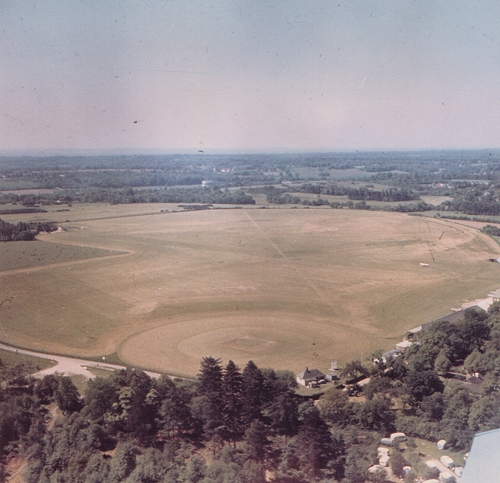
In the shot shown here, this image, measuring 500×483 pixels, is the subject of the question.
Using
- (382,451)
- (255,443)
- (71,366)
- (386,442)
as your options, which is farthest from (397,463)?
(71,366)

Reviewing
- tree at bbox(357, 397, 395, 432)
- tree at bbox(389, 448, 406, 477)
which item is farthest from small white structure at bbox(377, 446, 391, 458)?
tree at bbox(357, 397, 395, 432)

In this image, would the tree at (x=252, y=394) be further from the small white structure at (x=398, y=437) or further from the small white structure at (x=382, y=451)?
the small white structure at (x=398, y=437)

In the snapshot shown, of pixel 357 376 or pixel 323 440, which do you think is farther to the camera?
pixel 357 376

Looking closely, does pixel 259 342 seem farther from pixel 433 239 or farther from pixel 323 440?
pixel 433 239

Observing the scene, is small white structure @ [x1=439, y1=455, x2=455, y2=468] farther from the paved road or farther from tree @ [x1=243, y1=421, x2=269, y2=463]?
the paved road

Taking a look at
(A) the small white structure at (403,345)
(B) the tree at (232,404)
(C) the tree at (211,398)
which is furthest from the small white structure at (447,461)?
(A) the small white structure at (403,345)

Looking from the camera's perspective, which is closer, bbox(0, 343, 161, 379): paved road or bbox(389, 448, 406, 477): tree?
bbox(389, 448, 406, 477): tree

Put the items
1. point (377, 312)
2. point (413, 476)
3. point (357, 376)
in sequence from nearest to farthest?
1. point (413, 476)
2. point (357, 376)
3. point (377, 312)

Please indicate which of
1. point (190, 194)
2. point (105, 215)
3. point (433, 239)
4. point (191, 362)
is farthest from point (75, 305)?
point (190, 194)

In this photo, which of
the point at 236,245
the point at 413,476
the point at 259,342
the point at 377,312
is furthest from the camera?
the point at 236,245
